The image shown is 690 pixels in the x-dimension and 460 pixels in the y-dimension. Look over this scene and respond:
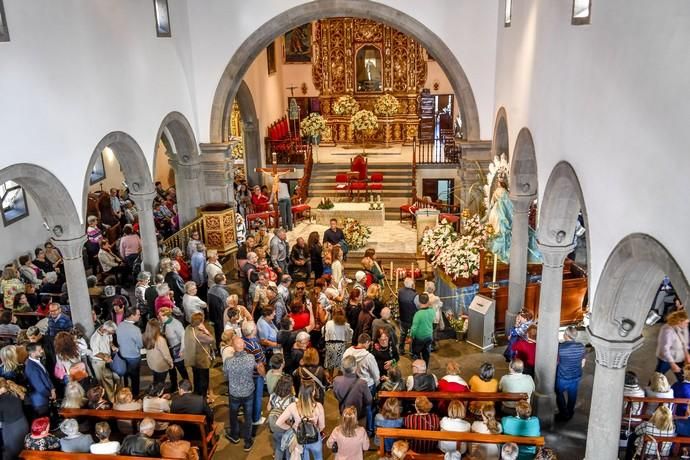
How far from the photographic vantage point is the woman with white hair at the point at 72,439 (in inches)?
293

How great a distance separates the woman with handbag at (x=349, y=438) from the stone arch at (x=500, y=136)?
7.97m

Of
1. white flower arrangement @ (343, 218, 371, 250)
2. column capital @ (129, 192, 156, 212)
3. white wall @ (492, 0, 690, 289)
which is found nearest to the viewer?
white wall @ (492, 0, 690, 289)

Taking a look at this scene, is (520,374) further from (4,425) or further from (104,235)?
(104,235)

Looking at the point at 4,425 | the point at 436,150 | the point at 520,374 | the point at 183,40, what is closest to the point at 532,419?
the point at 520,374

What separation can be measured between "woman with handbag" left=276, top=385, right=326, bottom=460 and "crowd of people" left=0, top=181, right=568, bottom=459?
0.04ft

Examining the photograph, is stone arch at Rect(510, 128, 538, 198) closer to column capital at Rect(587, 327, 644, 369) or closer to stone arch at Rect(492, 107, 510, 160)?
stone arch at Rect(492, 107, 510, 160)

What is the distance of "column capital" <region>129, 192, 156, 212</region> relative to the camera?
1337 cm

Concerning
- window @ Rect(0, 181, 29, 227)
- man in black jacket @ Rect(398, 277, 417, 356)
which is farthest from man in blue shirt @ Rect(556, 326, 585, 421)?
window @ Rect(0, 181, 29, 227)

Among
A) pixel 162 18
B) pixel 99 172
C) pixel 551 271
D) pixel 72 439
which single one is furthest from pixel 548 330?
pixel 99 172

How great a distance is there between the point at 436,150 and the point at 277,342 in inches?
540

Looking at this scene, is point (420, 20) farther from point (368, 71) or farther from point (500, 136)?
point (368, 71)

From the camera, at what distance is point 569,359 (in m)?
9.34

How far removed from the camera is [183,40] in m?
14.7

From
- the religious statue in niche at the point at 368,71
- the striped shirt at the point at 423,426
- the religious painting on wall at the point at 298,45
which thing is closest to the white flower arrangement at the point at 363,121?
the religious statue in niche at the point at 368,71
